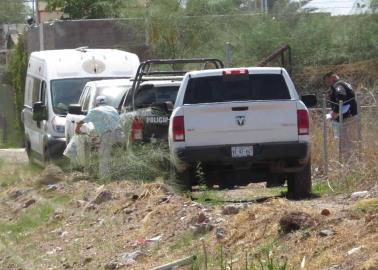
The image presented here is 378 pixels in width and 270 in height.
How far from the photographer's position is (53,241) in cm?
1290

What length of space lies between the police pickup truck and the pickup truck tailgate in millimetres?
2180

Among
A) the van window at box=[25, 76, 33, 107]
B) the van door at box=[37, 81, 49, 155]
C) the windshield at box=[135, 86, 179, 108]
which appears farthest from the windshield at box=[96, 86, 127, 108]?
the van window at box=[25, 76, 33, 107]

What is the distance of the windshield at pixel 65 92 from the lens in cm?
2142

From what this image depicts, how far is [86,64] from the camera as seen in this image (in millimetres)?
22203

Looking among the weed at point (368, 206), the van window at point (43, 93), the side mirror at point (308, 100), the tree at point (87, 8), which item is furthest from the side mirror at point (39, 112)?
the tree at point (87, 8)

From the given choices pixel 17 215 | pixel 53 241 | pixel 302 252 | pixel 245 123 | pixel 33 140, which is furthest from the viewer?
pixel 33 140

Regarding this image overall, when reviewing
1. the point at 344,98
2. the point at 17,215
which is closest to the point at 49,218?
the point at 17,215

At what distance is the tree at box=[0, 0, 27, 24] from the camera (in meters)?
73.4

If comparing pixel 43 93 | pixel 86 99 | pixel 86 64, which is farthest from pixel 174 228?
pixel 43 93

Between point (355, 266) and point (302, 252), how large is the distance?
84cm

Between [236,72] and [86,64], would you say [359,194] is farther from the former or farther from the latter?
[86,64]

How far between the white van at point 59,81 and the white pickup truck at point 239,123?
23.1 feet

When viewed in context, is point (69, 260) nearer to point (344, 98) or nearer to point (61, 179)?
point (61, 179)

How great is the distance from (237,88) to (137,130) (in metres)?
2.41
